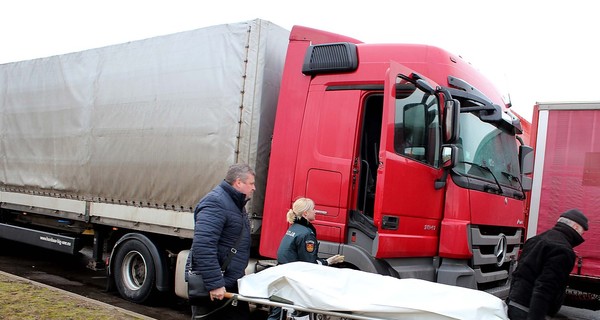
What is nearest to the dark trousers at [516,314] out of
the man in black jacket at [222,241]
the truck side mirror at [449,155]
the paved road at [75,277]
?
the truck side mirror at [449,155]

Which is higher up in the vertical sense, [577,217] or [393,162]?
[393,162]

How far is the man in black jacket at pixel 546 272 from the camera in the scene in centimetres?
345

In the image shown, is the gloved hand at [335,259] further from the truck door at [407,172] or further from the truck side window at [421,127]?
the truck side window at [421,127]

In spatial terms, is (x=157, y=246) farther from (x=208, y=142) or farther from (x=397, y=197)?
(x=397, y=197)

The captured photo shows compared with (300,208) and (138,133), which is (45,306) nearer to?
(138,133)

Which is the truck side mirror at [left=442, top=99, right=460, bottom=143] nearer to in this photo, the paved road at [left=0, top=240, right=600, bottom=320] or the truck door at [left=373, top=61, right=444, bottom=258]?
the truck door at [left=373, top=61, right=444, bottom=258]

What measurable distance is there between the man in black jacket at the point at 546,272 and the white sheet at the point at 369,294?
25 cm

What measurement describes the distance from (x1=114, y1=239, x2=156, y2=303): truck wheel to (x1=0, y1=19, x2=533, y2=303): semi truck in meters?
0.02

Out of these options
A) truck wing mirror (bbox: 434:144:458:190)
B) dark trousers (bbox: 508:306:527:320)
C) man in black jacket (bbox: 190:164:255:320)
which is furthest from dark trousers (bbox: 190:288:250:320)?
truck wing mirror (bbox: 434:144:458:190)

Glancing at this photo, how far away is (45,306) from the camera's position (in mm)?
5473

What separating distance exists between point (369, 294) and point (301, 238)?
116 centimetres

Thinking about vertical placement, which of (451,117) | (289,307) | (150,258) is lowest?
(150,258)

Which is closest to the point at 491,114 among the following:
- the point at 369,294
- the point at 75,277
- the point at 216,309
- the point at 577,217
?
the point at 577,217

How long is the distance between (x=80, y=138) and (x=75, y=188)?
0.73 m
